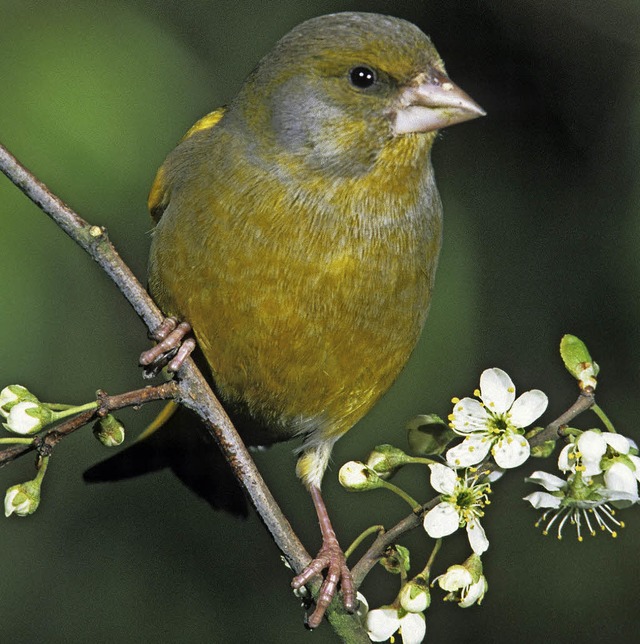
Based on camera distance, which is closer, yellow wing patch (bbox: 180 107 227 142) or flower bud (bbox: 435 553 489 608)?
flower bud (bbox: 435 553 489 608)

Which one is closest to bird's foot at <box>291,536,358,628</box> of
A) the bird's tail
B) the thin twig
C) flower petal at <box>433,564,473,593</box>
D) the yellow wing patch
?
the thin twig

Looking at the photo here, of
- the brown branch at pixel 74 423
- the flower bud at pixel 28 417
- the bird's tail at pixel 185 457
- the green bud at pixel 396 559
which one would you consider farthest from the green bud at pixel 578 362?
the bird's tail at pixel 185 457

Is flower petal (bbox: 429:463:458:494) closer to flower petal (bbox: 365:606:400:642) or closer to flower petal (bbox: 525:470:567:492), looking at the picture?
flower petal (bbox: 525:470:567:492)

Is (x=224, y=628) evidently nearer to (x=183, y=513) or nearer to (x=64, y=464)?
(x=183, y=513)

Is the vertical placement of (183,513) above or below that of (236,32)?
below

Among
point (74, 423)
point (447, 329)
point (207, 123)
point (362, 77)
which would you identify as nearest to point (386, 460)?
point (74, 423)

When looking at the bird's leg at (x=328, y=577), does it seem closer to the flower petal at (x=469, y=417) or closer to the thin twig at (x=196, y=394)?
the thin twig at (x=196, y=394)

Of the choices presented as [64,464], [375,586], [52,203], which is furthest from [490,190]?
[52,203]
